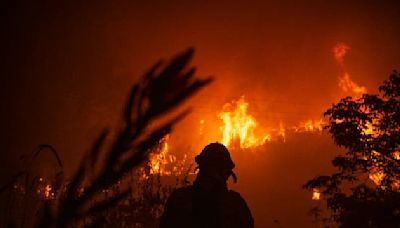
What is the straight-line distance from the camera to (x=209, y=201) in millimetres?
3863

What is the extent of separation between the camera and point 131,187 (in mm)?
1646

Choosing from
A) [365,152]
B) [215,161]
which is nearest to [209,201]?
[215,161]

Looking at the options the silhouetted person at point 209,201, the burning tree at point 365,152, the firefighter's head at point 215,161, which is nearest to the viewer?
the silhouetted person at point 209,201

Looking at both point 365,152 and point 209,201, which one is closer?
point 209,201

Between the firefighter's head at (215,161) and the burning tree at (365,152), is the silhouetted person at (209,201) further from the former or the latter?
the burning tree at (365,152)

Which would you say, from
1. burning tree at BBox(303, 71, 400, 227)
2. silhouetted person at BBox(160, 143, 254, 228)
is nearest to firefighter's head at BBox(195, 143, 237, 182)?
silhouetted person at BBox(160, 143, 254, 228)

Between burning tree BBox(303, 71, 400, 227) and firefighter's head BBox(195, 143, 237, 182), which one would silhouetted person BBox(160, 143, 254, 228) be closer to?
firefighter's head BBox(195, 143, 237, 182)

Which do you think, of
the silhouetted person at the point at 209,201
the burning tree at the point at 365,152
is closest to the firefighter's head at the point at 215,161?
the silhouetted person at the point at 209,201

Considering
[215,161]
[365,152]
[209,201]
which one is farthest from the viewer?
[365,152]

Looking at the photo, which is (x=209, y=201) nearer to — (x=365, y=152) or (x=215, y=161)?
(x=215, y=161)

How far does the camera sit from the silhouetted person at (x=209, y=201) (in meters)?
3.87

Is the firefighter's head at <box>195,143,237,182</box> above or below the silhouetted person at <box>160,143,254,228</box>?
above

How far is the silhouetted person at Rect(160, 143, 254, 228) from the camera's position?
3.87m

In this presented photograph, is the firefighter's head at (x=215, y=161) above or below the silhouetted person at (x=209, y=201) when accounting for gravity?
above
